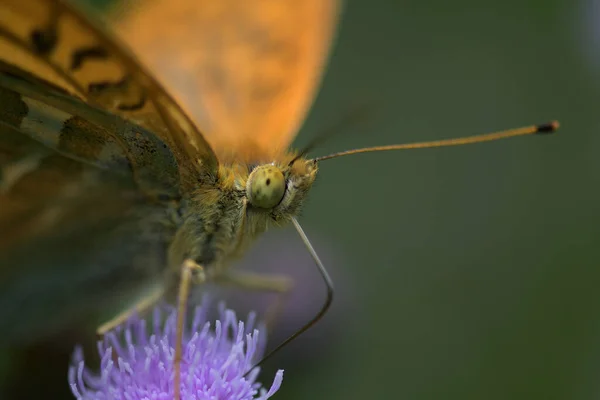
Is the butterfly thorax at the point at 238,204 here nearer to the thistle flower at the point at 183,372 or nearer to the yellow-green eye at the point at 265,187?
the yellow-green eye at the point at 265,187

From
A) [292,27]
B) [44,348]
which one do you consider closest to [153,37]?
[292,27]

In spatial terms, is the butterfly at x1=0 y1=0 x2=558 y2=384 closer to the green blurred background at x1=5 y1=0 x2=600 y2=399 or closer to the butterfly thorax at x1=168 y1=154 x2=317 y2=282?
the butterfly thorax at x1=168 y1=154 x2=317 y2=282

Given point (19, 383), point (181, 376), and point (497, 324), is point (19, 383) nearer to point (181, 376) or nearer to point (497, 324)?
point (181, 376)

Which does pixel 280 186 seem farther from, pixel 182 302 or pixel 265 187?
pixel 182 302

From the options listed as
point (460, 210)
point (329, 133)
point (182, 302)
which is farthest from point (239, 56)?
point (460, 210)

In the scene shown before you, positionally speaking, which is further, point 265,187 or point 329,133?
point 329,133

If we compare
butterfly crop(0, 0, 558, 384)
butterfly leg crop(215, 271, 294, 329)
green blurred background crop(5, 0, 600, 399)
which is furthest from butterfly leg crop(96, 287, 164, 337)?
green blurred background crop(5, 0, 600, 399)

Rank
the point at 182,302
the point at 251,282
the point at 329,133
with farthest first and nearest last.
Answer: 1. the point at 251,282
2. the point at 329,133
3. the point at 182,302
